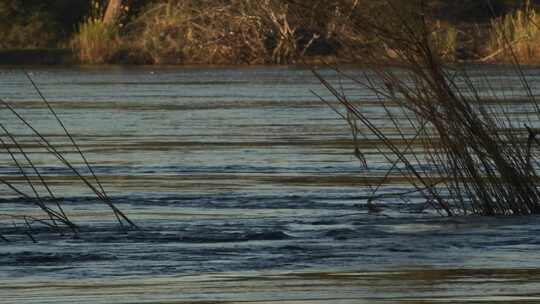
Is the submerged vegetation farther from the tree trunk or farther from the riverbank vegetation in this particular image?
the tree trunk

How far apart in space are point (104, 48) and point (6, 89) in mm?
15986

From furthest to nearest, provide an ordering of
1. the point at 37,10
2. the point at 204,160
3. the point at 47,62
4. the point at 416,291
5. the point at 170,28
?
the point at 37,10, the point at 47,62, the point at 170,28, the point at 204,160, the point at 416,291

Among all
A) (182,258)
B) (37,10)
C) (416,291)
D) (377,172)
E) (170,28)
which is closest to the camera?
(416,291)

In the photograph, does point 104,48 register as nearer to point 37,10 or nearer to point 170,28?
point 170,28

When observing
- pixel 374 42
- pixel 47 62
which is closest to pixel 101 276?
pixel 374 42

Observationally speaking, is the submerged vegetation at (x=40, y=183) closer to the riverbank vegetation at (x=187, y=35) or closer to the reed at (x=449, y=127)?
the reed at (x=449, y=127)

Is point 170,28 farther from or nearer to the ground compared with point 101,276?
nearer to the ground

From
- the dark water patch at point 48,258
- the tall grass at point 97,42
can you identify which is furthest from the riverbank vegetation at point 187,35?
the dark water patch at point 48,258

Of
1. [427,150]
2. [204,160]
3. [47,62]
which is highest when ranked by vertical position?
[427,150]

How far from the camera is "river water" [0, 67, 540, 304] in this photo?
A: 8242 mm

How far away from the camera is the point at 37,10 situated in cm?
5647

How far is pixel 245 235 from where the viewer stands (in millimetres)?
10297

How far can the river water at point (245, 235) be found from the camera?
824cm

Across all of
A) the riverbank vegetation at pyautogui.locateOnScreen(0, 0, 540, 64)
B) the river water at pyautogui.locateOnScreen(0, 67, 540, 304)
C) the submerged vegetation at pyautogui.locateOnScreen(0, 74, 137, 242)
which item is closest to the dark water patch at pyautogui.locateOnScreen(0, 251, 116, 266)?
the river water at pyautogui.locateOnScreen(0, 67, 540, 304)
